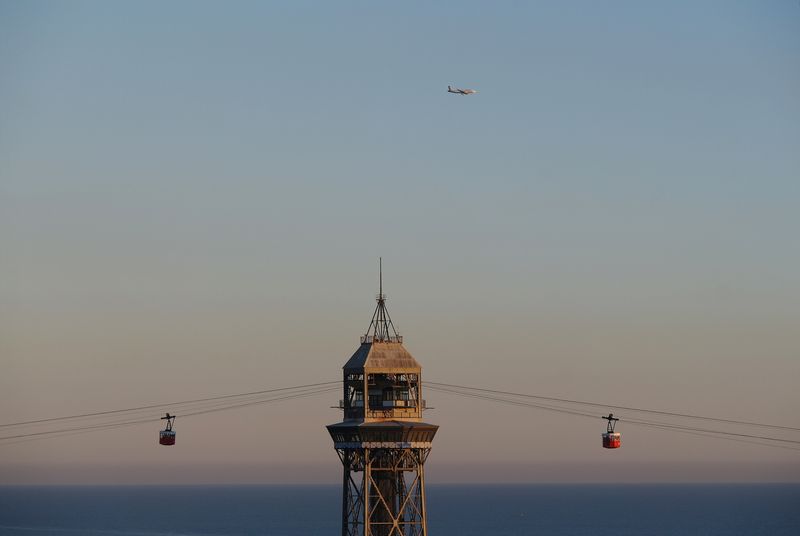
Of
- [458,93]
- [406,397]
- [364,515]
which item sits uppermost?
[458,93]

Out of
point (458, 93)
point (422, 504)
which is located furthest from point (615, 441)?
point (458, 93)

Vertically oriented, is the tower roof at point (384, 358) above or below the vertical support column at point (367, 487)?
above

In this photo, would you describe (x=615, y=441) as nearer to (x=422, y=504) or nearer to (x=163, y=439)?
(x=422, y=504)

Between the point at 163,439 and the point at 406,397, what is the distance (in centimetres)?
2147

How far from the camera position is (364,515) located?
124250mm

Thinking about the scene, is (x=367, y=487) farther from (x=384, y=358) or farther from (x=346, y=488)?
(x=384, y=358)

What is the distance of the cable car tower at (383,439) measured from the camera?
409ft

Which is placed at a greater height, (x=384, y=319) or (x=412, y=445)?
(x=384, y=319)

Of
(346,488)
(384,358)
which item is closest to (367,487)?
(346,488)

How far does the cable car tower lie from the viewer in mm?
124562

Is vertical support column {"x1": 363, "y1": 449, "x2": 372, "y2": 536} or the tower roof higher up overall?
the tower roof

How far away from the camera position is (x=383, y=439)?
Answer: 124625 millimetres

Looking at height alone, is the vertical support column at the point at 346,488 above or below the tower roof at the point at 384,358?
below

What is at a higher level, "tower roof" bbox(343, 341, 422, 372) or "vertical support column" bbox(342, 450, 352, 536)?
"tower roof" bbox(343, 341, 422, 372)
